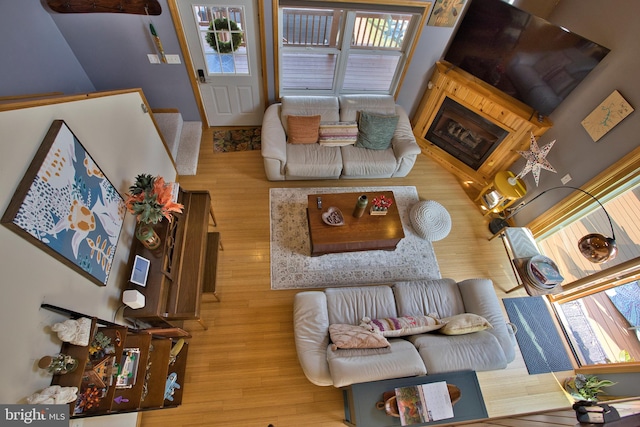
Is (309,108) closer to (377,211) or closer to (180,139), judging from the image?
(377,211)

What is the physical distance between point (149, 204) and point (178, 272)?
0.67m

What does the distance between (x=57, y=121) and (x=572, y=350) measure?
4.99 m

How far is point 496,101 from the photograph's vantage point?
3619mm

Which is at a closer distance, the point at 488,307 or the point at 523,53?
the point at 488,307

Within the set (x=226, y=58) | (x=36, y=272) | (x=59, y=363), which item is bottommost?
(x=59, y=363)

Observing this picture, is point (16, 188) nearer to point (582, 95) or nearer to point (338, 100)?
point (338, 100)

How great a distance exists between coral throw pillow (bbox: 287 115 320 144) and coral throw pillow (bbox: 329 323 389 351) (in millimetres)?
2385

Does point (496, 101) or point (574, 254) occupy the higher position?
point (496, 101)

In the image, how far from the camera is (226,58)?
3727 mm

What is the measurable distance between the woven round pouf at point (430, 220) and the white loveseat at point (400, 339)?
2.60ft

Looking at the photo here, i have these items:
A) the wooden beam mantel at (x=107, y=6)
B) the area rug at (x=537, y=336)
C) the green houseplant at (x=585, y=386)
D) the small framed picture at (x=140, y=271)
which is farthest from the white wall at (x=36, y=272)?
the green houseplant at (x=585, y=386)

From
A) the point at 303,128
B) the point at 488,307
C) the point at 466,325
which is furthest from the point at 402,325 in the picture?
the point at 303,128

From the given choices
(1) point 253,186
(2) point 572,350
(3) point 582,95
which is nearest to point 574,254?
(2) point 572,350

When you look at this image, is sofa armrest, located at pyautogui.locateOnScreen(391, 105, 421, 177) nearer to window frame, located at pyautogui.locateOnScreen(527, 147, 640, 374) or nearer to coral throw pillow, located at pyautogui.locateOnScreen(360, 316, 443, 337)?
window frame, located at pyautogui.locateOnScreen(527, 147, 640, 374)
